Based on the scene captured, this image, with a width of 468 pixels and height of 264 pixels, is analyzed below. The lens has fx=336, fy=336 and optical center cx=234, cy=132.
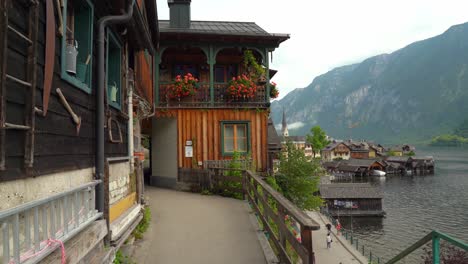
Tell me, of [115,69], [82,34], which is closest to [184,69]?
[115,69]

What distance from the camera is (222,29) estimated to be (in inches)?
635

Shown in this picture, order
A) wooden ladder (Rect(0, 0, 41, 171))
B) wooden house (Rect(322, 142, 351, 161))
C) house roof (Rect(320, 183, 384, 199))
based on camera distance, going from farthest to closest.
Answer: wooden house (Rect(322, 142, 351, 161)) < house roof (Rect(320, 183, 384, 199)) < wooden ladder (Rect(0, 0, 41, 171))

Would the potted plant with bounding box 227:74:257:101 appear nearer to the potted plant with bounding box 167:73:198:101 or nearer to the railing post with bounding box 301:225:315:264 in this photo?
the potted plant with bounding box 167:73:198:101

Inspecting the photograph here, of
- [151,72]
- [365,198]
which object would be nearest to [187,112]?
[151,72]

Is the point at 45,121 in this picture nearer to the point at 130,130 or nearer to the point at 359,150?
the point at 130,130

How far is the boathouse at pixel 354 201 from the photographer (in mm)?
48594

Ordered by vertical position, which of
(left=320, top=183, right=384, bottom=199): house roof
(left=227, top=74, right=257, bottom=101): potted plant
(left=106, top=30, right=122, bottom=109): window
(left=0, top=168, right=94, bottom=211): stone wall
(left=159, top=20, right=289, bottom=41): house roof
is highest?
(left=159, top=20, right=289, bottom=41): house roof

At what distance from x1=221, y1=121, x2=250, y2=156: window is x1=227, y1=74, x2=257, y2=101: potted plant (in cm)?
117

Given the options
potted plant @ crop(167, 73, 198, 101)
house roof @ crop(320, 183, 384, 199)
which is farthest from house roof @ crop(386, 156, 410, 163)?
potted plant @ crop(167, 73, 198, 101)

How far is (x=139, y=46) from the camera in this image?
874 centimetres

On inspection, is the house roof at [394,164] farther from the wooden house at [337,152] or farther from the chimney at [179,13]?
the chimney at [179,13]

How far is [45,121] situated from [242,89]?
11.4 m

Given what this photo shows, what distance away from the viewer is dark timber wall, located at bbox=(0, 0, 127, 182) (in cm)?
278

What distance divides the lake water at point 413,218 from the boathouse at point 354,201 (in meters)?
1.31
